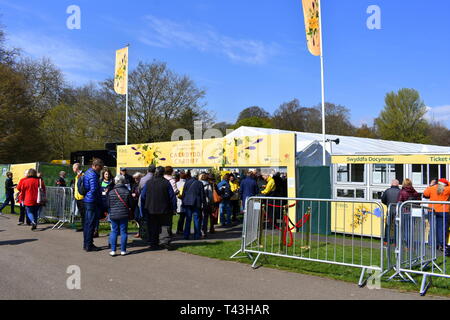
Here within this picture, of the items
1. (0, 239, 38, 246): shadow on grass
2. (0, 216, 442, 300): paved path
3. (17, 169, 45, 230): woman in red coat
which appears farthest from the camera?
(17, 169, 45, 230): woman in red coat

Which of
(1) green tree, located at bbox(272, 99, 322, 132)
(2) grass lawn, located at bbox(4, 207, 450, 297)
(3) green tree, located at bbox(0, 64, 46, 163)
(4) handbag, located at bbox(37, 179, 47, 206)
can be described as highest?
(1) green tree, located at bbox(272, 99, 322, 132)

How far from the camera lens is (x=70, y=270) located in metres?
6.82

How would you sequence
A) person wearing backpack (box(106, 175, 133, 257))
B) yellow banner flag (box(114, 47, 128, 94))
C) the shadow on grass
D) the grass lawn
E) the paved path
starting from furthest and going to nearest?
1. yellow banner flag (box(114, 47, 128, 94))
2. the shadow on grass
3. person wearing backpack (box(106, 175, 133, 257))
4. the grass lawn
5. the paved path

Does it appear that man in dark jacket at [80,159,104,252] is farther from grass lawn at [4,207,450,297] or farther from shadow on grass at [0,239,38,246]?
shadow on grass at [0,239,38,246]

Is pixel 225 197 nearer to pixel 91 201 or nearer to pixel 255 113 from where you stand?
pixel 91 201

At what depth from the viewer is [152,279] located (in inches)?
247

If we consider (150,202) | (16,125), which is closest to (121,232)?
(150,202)

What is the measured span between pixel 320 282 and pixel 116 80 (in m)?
19.8

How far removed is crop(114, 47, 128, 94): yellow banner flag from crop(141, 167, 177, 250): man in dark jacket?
15.4 meters

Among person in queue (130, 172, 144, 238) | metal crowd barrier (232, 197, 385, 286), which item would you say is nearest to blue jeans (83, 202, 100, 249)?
person in queue (130, 172, 144, 238)

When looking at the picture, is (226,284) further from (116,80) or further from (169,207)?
(116,80)

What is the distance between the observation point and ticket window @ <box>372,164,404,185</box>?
35.4ft

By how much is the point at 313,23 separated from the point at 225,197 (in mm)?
7885

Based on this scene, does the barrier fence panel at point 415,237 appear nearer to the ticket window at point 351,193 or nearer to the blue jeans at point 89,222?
the ticket window at point 351,193
